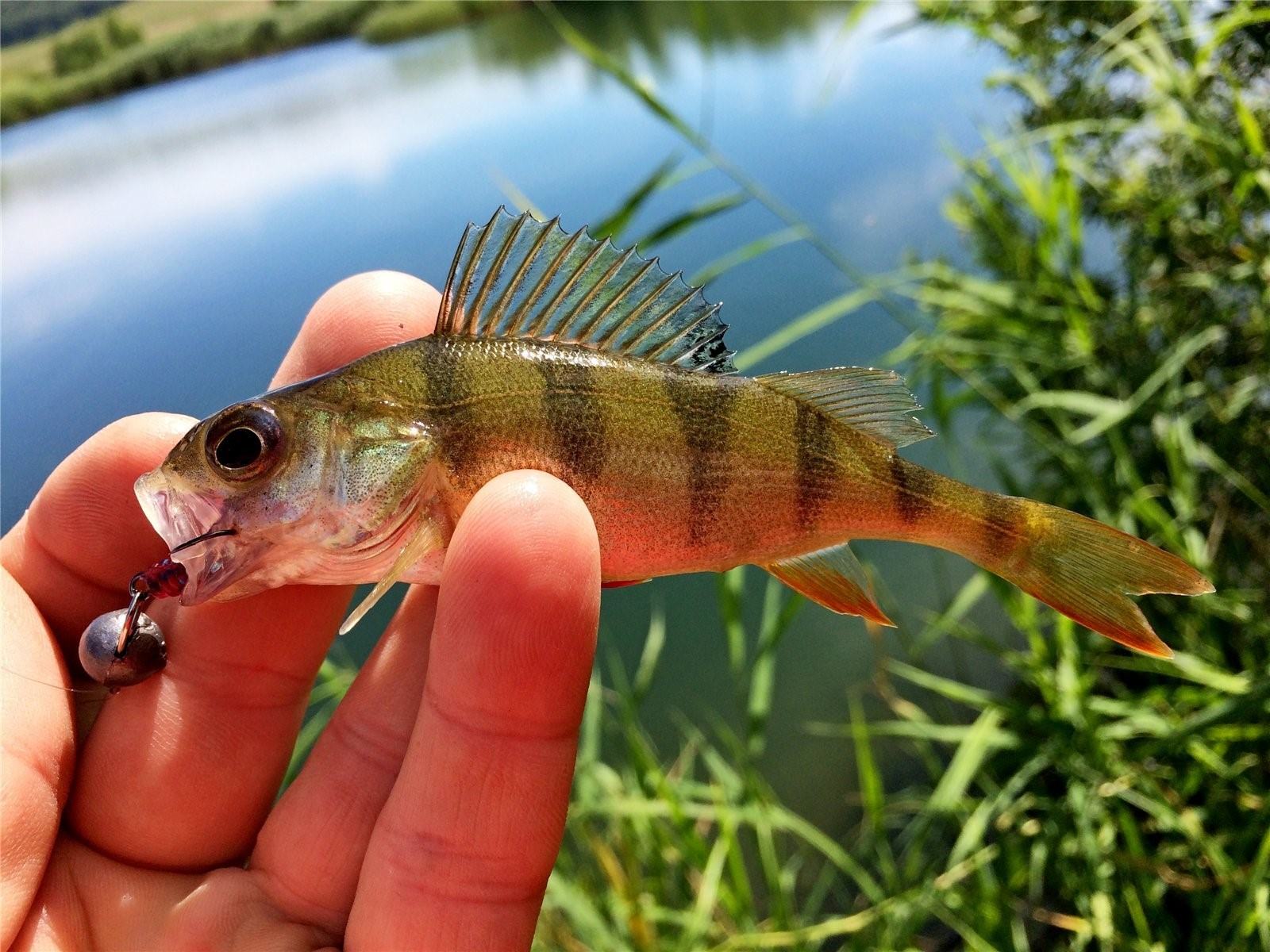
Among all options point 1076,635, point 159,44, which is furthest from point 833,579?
point 159,44

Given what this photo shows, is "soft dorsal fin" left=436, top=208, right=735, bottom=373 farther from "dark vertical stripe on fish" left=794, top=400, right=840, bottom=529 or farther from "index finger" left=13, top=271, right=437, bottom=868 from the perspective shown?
"index finger" left=13, top=271, right=437, bottom=868

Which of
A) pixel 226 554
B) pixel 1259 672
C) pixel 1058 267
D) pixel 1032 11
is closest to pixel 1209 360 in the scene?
pixel 1058 267

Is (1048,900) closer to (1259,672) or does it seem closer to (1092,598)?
(1259,672)

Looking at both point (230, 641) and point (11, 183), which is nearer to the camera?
point (230, 641)

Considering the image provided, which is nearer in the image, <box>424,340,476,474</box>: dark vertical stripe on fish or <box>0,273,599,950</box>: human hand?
<box>0,273,599,950</box>: human hand

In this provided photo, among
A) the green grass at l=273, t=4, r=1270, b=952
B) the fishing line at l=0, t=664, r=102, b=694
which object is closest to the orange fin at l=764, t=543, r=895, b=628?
the green grass at l=273, t=4, r=1270, b=952

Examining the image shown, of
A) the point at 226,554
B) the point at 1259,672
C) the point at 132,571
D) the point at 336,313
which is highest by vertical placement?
the point at 336,313
